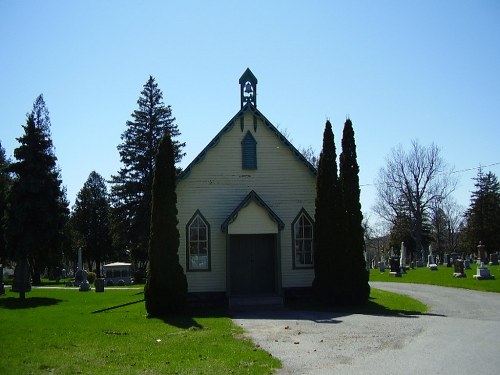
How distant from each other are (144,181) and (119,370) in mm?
39940

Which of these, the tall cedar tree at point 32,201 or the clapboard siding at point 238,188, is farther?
the tall cedar tree at point 32,201

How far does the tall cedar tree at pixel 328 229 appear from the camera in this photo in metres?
19.2

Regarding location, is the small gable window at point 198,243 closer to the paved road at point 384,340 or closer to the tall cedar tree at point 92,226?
the paved road at point 384,340

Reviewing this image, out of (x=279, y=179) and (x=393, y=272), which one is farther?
(x=393, y=272)

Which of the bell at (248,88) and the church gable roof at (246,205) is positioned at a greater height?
the bell at (248,88)

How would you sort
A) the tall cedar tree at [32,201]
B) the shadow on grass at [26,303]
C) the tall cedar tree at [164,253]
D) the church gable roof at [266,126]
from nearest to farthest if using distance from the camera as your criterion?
the tall cedar tree at [164,253], the church gable roof at [266,126], the shadow on grass at [26,303], the tall cedar tree at [32,201]

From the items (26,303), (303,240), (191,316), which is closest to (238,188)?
(303,240)

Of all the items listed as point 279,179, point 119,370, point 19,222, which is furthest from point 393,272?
point 119,370

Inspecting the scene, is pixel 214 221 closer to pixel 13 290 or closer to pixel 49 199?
pixel 49 199

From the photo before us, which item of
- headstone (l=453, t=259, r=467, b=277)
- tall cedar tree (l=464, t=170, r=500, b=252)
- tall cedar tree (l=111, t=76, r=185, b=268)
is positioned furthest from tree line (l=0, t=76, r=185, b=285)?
tall cedar tree (l=464, t=170, r=500, b=252)

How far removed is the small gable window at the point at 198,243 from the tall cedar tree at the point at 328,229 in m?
4.59

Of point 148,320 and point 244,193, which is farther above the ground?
point 244,193

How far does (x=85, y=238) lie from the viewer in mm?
66812

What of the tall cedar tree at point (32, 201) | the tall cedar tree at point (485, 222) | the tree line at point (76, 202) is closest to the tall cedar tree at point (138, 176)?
the tree line at point (76, 202)
